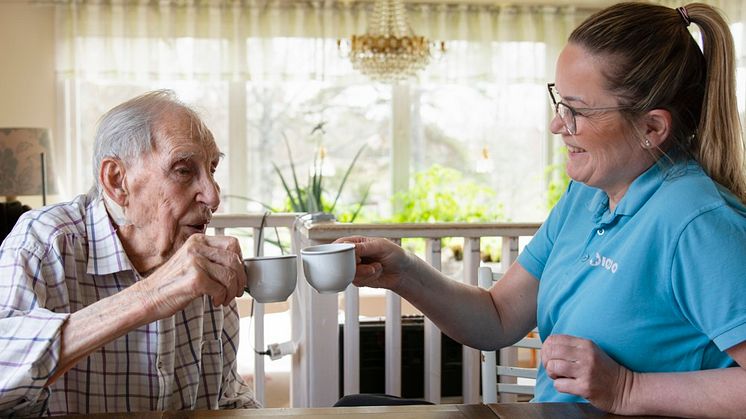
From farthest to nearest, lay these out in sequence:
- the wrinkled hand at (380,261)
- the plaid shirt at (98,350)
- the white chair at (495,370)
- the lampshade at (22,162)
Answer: the lampshade at (22,162) < the white chair at (495,370) < the wrinkled hand at (380,261) < the plaid shirt at (98,350)

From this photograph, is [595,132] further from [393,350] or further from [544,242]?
[393,350]

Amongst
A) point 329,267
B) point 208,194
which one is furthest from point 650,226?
point 208,194

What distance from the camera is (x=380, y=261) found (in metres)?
1.57

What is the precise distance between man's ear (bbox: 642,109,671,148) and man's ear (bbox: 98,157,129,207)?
2.99 feet

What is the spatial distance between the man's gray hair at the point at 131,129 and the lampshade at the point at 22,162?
10.9ft

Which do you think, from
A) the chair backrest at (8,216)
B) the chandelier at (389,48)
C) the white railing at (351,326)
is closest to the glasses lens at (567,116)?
the white railing at (351,326)

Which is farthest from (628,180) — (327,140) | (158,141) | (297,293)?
(327,140)

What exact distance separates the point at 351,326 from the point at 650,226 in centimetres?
131

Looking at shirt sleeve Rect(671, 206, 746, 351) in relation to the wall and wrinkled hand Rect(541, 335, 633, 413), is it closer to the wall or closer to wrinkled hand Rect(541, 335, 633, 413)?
wrinkled hand Rect(541, 335, 633, 413)

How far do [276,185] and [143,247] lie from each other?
17.0 feet

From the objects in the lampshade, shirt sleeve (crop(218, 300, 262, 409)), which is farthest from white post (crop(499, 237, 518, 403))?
the lampshade

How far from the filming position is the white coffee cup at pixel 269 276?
123 cm

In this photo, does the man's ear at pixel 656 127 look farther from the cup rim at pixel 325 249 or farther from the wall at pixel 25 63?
the wall at pixel 25 63

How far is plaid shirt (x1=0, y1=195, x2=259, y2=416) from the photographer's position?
116 cm
